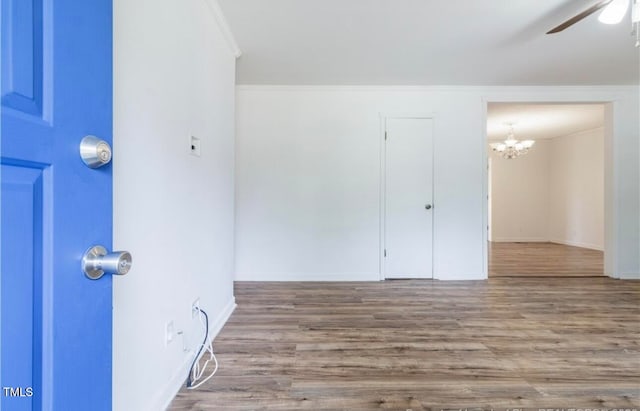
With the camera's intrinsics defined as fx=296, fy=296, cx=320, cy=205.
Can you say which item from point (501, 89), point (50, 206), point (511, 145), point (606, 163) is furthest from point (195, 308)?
point (511, 145)

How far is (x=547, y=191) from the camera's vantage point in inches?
293

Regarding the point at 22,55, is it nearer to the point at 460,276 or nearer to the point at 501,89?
the point at 460,276

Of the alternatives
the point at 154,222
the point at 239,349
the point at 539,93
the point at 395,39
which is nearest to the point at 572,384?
the point at 239,349

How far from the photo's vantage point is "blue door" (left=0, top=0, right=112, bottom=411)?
44 centimetres

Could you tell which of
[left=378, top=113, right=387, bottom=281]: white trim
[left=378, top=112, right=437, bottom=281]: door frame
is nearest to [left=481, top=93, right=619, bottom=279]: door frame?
[left=378, top=112, right=437, bottom=281]: door frame

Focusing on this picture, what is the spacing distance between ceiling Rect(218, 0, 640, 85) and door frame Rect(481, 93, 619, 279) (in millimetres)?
201

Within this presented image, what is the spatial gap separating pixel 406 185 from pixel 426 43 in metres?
1.67

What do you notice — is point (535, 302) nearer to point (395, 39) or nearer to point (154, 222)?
point (395, 39)

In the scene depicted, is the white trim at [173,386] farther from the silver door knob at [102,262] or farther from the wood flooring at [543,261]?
the wood flooring at [543,261]

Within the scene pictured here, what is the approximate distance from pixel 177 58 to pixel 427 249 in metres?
3.45

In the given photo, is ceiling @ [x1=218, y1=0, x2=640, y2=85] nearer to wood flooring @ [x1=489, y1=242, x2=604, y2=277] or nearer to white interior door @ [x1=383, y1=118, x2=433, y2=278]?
white interior door @ [x1=383, y1=118, x2=433, y2=278]

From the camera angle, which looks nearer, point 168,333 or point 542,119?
point 168,333

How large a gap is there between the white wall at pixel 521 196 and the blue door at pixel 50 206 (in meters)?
8.54

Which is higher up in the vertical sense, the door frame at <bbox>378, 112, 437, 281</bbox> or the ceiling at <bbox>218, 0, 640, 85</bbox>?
the ceiling at <bbox>218, 0, 640, 85</bbox>
